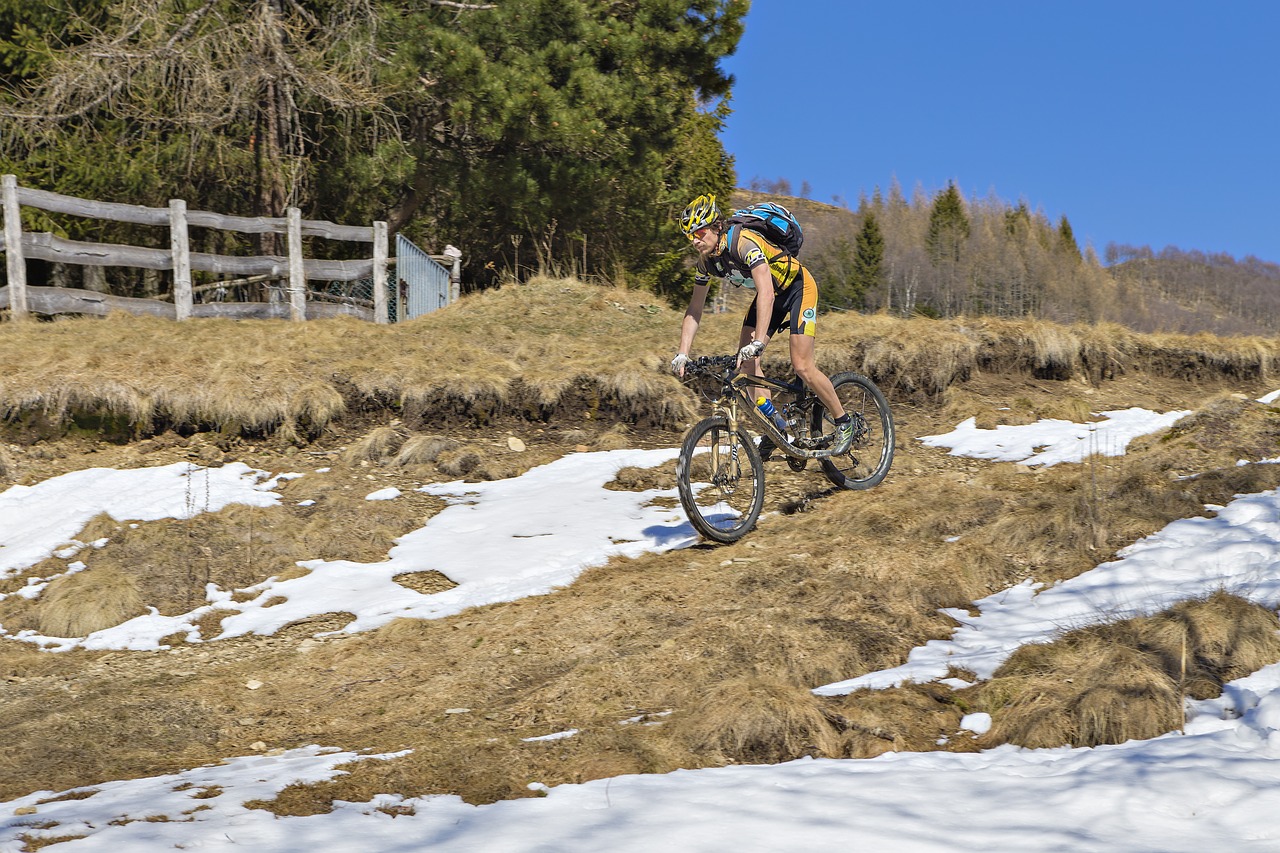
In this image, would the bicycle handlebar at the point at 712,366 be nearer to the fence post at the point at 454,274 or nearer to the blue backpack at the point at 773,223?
the blue backpack at the point at 773,223

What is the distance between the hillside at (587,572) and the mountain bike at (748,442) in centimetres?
28

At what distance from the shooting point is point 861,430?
880cm

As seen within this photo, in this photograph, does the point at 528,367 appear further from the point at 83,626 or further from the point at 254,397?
the point at 83,626

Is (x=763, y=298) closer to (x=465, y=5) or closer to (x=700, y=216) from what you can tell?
(x=700, y=216)

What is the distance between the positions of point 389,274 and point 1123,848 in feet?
49.6

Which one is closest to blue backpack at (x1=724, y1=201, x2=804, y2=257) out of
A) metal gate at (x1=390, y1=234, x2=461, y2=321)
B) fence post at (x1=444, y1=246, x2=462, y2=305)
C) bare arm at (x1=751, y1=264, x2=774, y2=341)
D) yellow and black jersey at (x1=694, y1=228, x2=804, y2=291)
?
yellow and black jersey at (x1=694, y1=228, x2=804, y2=291)

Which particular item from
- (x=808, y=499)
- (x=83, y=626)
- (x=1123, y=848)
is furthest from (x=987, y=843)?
(x=83, y=626)

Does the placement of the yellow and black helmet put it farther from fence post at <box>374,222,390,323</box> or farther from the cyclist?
fence post at <box>374,222,390,323</box>

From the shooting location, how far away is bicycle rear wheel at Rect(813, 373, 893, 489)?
874cm

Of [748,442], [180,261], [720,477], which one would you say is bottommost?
[720,477]

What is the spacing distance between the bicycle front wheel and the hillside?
252 millimetres

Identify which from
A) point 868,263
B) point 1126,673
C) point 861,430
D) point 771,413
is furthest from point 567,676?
point 868,263

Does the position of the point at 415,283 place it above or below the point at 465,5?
below

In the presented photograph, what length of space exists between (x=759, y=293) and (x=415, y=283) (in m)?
10.5
